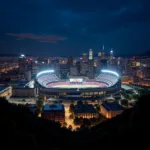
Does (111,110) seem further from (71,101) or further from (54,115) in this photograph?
(71,101)

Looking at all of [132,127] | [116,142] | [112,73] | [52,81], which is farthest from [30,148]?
[112,73]

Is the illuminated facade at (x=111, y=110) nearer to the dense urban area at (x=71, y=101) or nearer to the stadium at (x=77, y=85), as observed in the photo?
the dense urban area at (x=71, y=101)

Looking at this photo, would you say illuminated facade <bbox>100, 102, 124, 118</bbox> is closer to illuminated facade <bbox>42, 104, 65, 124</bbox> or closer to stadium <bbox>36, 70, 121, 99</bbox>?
illuminated facade <bbox>42, 104, 65, 124</bbox>

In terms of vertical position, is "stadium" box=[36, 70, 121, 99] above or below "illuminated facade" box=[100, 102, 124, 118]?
above

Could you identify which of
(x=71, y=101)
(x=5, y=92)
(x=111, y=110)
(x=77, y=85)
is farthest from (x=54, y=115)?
(x=77, y=85)

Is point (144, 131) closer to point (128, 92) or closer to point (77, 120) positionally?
point (77, 120)

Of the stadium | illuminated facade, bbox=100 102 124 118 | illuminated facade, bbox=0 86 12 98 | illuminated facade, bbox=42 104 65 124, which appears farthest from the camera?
illuminated facade, bbox=0 86 12 98

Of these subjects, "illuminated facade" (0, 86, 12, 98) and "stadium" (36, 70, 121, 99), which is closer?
"stadium" (36, 70, 121, 99)

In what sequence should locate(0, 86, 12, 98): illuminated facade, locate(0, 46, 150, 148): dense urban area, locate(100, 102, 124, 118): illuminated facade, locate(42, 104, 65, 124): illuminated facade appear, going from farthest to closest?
locate(0, 86, 12, 98): illuminated facade → locate(100, 102, 124, 118): illuminated facade → locate(42, 104, 65, 124): illuminated facade → locate(0, 46, 150, 148): dense urban area

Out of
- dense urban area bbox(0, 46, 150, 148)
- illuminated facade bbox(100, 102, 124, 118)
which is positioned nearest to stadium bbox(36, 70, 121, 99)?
dense urban area bbox(0, 46, 150, 148)

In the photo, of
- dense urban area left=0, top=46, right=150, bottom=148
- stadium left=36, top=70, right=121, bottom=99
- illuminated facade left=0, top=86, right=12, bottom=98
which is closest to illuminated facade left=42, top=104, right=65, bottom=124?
dense urban area left=0, top=46, right=150, bottom=148
